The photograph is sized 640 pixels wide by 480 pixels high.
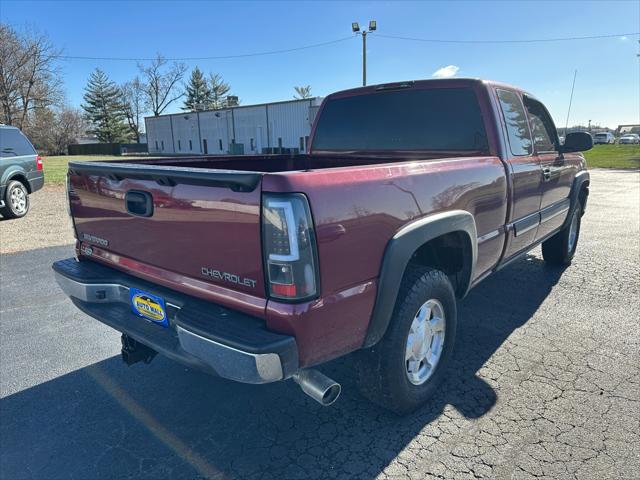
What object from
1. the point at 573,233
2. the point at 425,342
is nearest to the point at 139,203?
the point at 425,342

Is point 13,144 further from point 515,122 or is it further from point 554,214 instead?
point 554,214

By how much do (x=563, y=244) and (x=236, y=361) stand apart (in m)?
5.00

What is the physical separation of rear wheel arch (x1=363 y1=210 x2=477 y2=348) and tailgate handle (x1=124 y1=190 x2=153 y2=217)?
1260 millimetres

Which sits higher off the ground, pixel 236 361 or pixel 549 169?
pixel 549 169

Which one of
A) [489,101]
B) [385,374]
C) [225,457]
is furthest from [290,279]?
[489,101]

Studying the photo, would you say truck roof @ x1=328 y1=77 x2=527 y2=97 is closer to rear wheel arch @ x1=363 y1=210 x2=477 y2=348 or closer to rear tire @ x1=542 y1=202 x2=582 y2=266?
rear wheel arch @ x1=363 y1=210 x2=477 y2=348

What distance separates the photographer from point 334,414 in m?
2.71

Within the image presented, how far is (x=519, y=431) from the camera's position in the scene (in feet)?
A: 8.25

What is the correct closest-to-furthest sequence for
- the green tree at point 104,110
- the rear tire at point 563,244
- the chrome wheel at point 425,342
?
the chrome wheel at point 425,342, the rear tire at point 563,244, the green tree at point 104,110

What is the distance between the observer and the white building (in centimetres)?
3794

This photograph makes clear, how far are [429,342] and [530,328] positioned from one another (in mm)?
1611

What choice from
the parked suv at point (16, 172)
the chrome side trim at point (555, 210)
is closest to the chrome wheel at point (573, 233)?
the chrome side trim at point (555, 210)

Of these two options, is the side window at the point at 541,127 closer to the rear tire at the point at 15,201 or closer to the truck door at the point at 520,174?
the truck door at the point at 520,174

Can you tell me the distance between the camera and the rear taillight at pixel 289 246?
1771mm
